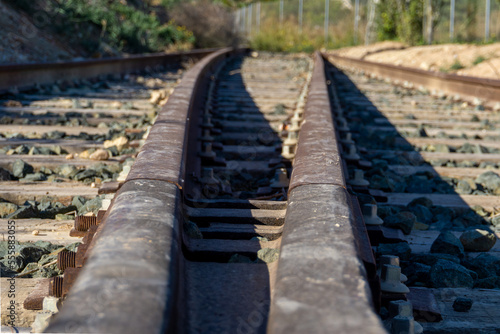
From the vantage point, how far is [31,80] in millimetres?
6105

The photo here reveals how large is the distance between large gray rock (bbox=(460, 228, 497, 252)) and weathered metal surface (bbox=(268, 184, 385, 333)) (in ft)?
3.10

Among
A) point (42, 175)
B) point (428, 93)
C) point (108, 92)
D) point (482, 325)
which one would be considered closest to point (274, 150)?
point (42, 175)

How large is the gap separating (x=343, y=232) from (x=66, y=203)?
155 cm

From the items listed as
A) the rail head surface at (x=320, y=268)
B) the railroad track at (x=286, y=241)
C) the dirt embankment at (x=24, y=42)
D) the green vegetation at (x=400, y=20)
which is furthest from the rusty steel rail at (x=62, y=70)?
the green vegetation at (x=400, y=20)

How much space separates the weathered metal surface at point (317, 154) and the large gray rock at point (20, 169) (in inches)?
55.2

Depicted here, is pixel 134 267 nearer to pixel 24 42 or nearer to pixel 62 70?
pixel 62 70

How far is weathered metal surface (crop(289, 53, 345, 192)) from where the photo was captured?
1.86 meters

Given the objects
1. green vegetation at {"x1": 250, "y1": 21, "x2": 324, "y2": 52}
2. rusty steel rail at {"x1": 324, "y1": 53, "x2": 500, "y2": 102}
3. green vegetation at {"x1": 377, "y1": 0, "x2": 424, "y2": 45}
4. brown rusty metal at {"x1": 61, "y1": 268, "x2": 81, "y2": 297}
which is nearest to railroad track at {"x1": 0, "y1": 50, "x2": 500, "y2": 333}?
brown rusty metal at {"x1": 61, "y1": 268, "x2": 81, "y2": 297}

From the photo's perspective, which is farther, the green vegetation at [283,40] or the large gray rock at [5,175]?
the green vegetation at [283,40]

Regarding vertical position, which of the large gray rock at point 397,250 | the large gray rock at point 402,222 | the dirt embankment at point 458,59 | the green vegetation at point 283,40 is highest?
the green vegetation at point 283,40

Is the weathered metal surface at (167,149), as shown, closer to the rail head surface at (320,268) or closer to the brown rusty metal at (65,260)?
the brown rusty metal at (65,260)

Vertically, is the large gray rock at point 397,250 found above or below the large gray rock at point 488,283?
above

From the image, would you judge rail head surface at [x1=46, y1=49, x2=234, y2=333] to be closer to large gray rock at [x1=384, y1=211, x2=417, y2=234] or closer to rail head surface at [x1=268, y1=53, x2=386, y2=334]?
rail head surface at [x1=268, y1=53, x2=386, y2=334]

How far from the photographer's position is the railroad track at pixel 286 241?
1.09 metres
